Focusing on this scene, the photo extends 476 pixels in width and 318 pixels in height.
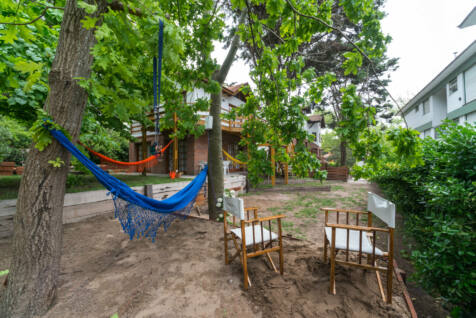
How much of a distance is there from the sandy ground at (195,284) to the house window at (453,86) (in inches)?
406

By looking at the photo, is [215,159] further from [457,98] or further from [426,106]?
[426,106]

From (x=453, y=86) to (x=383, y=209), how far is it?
10488mm

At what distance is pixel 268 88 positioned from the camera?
2.57 metres

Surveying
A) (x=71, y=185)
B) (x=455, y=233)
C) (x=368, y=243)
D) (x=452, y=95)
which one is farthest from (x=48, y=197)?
(x=452, y=95)

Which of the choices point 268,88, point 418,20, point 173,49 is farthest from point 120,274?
point 418,20

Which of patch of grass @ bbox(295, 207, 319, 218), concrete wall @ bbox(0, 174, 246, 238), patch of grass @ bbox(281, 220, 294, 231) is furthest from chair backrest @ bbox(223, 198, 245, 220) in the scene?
concrete wall @ bbox(0, 174, 246, 238)

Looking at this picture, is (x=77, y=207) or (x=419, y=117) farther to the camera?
(x=419, y=117)

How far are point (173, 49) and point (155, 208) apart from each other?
184cm

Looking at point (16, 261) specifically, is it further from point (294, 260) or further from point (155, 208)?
point (294, 260)

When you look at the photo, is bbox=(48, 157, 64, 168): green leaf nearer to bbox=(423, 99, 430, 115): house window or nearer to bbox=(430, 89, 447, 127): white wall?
bbox=(430, 89, 447, 127): white wall

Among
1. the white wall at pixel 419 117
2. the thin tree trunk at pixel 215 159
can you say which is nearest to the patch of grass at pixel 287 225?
the thin tree trunk at pixel 215 159

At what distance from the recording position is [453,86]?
7.99 m

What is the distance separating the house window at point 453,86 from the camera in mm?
7781

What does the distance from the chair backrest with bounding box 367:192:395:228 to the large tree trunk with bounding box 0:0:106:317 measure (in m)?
2.66
